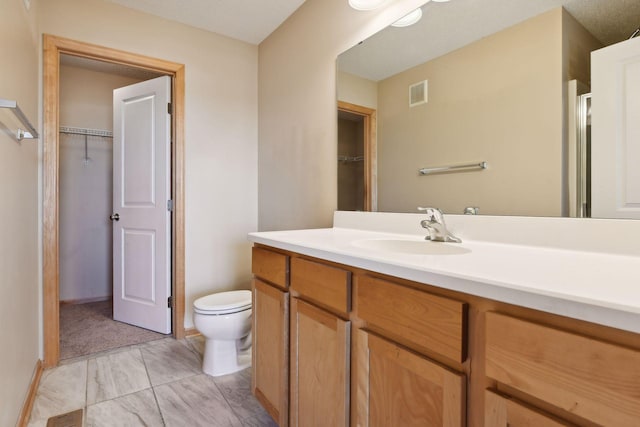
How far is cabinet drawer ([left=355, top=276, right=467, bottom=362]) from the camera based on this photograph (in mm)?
678

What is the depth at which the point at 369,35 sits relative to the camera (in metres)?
1.70

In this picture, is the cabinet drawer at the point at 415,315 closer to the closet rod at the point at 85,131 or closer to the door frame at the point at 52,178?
the door frame at the point at 52,178

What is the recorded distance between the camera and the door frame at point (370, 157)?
69.1 inches

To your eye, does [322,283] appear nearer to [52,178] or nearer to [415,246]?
[415,246]

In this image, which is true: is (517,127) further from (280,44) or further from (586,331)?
(280,44)

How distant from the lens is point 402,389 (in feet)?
2.62

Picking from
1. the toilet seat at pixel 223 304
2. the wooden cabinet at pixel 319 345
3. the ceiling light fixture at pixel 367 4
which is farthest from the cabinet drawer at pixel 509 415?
the ceiling light fixture at pixel 367 4

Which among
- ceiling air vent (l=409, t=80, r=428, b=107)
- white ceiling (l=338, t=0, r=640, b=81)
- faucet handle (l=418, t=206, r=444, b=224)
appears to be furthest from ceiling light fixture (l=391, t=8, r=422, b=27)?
faucet handle (l=418, t=206, r=444, b=224)

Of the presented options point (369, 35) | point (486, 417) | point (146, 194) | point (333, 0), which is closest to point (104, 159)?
point (146, 194)

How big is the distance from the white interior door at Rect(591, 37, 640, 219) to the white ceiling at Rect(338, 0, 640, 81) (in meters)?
0.07

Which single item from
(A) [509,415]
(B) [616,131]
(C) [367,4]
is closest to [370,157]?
(C) [367,4]

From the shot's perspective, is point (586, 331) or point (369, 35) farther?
point (369, 35)

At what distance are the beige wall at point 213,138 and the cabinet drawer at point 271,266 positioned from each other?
119cm

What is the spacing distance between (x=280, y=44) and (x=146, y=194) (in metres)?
1.59
